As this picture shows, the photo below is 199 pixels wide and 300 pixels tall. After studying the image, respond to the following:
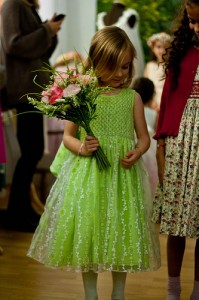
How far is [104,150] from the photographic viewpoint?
10.1ft

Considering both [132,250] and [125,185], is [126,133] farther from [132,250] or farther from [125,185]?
[132,250]

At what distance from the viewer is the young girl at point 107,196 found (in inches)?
118

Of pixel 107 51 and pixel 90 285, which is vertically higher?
pixel 107 51

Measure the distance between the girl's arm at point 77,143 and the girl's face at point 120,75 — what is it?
0.77 feet

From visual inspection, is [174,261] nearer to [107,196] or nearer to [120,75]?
[107,196]

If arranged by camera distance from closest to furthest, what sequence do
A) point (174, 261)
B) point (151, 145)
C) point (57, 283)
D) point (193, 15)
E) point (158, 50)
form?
point (193, 15), point (174, 261), point (57, 283), point (151, 145), point (158, 50)

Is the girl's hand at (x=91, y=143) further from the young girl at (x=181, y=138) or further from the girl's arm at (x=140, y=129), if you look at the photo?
the young girl at (x=181, y=138)

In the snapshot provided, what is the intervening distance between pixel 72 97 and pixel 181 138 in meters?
0.54

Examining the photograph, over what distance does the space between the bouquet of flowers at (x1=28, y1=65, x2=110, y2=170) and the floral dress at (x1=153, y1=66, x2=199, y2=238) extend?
413 mm

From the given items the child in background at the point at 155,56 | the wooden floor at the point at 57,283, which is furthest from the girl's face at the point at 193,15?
the child in background at the point at 155,56

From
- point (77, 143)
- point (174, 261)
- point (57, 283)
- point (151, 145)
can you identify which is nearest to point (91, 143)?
point (77, 143)

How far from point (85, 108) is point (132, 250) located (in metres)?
0.61

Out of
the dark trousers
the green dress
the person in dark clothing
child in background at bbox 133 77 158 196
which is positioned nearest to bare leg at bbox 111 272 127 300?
the green dress

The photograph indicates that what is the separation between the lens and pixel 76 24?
7434 millimetres
